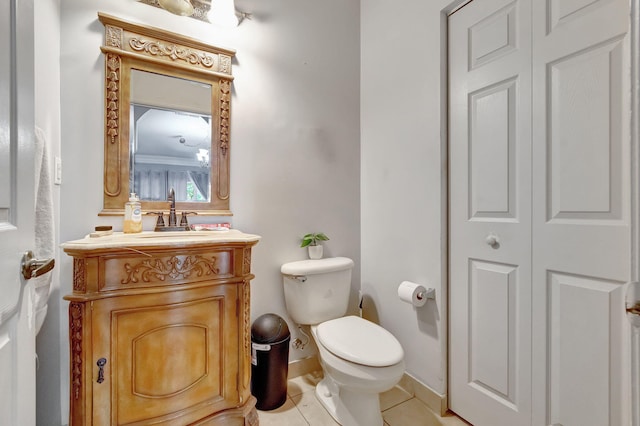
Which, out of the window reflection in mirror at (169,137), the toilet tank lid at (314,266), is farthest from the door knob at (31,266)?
the toilet tank lid at (314,266)

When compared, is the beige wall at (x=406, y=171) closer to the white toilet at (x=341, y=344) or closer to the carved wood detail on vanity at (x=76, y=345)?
Answer: the white toilet at (x=341, y=344)

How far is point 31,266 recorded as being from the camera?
66 centimetres

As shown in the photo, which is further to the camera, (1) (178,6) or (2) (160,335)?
(1) (178,6)

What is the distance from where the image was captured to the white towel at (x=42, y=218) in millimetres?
979

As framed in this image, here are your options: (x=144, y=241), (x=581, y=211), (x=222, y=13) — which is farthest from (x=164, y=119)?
(x=581, y=211)

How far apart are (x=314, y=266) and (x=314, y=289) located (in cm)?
13

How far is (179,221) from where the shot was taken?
1509 millimetres

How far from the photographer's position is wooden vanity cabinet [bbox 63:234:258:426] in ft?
3.30

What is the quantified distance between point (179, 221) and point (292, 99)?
1.00 meters

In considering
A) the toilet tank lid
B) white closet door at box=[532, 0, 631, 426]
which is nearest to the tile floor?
white closet door at box=[532, 0, 631, 426]

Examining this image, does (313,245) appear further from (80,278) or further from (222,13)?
(222,13)

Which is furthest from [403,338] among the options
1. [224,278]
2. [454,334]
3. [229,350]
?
[224,278]

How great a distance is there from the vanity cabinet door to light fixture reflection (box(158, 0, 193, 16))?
4.45 feet

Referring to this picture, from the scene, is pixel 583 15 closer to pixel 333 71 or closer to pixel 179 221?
pixel 333 71
